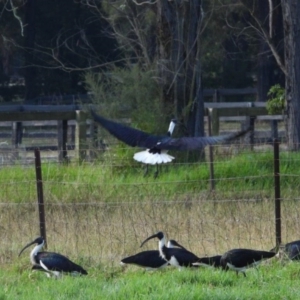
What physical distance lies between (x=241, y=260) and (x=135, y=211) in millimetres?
3101

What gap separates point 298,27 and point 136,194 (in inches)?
242

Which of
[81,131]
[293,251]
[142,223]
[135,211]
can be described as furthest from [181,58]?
[293,251]

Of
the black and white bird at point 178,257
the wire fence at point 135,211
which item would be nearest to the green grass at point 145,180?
the wire fence at point 135,211

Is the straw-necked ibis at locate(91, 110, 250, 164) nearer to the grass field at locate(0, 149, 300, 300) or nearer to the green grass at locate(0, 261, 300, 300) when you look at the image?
the grass field at locate(0, 149, 300, 300)

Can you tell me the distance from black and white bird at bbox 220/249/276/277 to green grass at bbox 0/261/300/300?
9cm

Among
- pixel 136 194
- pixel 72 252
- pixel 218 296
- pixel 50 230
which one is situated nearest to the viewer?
pixel 218 296

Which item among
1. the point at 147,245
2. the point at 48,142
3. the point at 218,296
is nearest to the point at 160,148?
the point at 147,245

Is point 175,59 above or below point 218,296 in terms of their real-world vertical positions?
above

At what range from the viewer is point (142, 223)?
11680 mm

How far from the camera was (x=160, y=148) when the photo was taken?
1212 centimetres

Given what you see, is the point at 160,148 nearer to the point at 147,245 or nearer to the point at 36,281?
the point at 147,245

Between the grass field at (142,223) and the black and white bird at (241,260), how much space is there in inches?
3.7

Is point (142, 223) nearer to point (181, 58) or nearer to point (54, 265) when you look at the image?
point (54, 265)

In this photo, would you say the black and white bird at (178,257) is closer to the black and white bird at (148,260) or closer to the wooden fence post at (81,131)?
the black and white bird at (148,260)
